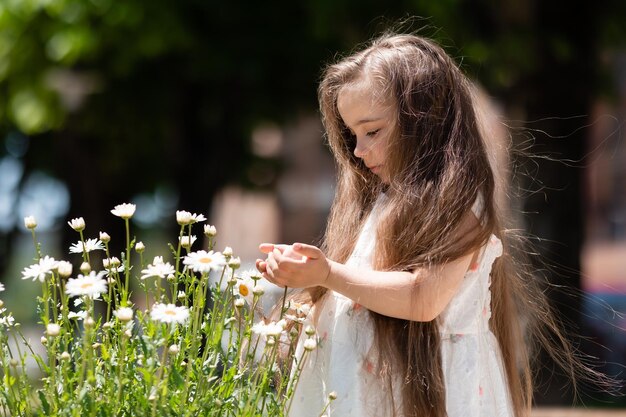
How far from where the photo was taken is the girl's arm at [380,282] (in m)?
2.09

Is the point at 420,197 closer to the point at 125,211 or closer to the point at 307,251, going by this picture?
the point at 307,251

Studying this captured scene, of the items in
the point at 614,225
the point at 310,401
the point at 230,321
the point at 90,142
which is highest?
the point at 614,225

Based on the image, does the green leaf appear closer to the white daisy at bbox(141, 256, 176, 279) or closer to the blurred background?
the white daisy at bbox(141, 256, 176, 279)

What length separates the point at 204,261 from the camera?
74.1 inches

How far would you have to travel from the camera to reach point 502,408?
237 cm

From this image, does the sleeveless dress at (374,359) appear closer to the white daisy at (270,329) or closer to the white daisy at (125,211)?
the white daisy at (270,329)

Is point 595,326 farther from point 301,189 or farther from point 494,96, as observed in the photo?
point 301,189

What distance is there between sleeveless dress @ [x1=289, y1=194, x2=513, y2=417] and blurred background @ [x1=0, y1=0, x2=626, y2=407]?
3.10 m

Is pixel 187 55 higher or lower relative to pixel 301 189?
lower

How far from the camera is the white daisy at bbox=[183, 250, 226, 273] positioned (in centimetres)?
186

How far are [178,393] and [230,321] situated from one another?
209 millimetres

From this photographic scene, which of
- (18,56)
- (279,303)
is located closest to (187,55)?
(18,56)

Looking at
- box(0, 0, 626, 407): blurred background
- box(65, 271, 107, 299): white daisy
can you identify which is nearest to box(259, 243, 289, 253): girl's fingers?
box(65, 271, 107, 299): white daisy

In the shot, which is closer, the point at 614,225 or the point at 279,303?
the point at 279,303
